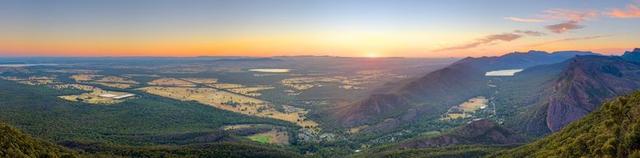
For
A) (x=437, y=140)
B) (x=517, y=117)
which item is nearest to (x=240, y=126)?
(x=437, y=140)

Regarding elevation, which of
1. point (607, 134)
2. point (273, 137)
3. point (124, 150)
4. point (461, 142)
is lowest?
point (273, 137)

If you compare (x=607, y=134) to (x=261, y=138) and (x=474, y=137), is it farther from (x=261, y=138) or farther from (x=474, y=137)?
(x=261, y=138)

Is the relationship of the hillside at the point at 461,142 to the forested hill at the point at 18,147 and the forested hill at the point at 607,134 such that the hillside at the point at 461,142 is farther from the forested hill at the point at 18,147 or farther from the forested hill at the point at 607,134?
the forested hill at the point at 18,147

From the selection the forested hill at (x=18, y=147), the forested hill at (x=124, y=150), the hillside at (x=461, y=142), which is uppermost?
the forested hill at (x=18, y=147)

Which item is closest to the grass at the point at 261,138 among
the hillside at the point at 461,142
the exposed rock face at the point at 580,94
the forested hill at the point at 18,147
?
the hillside at the point at 461,142

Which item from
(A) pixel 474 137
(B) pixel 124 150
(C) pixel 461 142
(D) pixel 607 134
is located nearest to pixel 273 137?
(C) pixel 461 142
